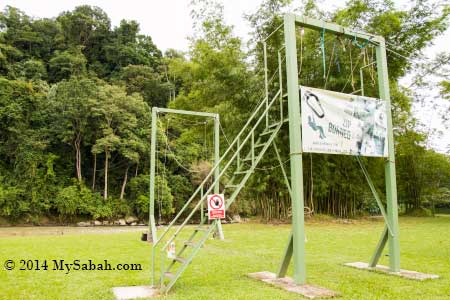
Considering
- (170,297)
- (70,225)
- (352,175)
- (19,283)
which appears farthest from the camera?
(70,225)

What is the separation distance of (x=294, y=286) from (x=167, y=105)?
23750 millimetres

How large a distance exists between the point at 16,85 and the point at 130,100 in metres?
7.67

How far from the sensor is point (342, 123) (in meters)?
5.48

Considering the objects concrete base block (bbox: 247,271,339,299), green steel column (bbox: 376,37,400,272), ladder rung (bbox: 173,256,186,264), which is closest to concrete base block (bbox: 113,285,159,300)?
ladder rung (bbox: 173,256,186,264)

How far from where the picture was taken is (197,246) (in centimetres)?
454

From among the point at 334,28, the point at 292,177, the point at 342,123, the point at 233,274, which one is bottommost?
the point at 233,274

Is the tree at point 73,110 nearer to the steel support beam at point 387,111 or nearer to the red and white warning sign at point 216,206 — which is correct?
the steel support beam at point 387,111

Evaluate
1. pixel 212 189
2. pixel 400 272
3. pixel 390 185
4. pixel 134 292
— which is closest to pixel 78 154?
pixel 212 189

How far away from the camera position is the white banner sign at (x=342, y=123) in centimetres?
516

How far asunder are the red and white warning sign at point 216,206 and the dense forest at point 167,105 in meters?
3.32

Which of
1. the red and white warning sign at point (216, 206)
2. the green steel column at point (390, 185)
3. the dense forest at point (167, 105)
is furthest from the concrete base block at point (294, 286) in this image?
the dense forest at point (167, 105)

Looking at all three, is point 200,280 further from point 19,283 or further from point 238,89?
point 238,89

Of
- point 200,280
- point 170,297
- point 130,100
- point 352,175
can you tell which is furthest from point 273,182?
point 130,100

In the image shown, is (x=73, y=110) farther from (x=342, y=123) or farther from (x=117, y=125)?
(x=342, y=123)
